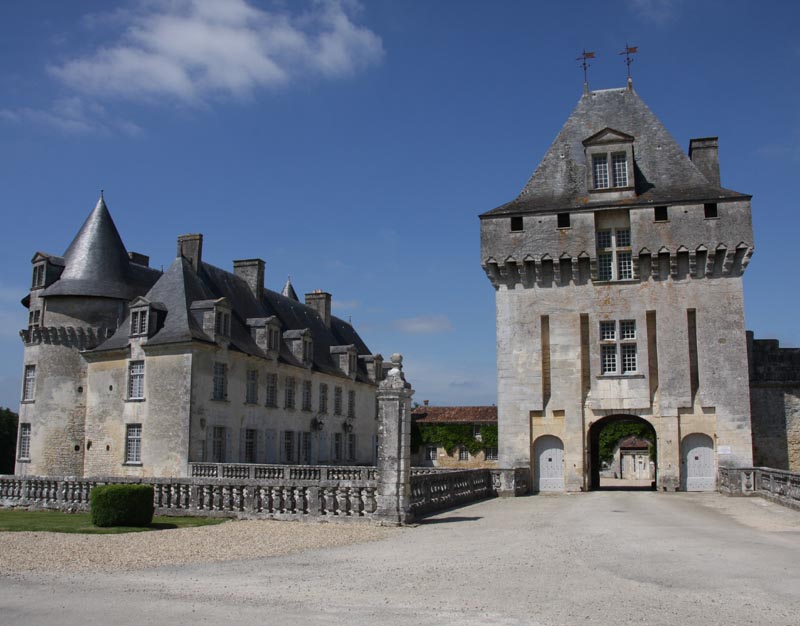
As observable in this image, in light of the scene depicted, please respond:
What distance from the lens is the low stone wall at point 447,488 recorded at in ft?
45.1

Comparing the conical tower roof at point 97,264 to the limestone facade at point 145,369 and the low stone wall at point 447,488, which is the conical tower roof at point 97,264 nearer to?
the limestone facade at point 145,369

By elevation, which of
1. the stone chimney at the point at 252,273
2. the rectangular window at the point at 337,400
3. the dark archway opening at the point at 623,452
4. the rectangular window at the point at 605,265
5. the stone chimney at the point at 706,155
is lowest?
the dark archway opening at the point at 623,452

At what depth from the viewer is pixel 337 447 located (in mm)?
33531

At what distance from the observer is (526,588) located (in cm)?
659

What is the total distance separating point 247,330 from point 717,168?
16.8m

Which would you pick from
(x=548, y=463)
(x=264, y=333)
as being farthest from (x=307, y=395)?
(x=548, y=463)

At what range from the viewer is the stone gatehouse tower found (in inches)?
819

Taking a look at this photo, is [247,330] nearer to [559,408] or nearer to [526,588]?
[559,408]

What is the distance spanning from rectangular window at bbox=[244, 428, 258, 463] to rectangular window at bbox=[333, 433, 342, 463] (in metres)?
6.84

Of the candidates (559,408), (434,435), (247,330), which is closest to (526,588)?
(559,408)

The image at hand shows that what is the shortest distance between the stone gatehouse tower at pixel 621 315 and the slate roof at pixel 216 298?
948 cm

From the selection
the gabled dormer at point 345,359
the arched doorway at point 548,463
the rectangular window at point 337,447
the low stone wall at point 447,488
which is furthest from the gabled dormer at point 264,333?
the low stone wall at point 447,488

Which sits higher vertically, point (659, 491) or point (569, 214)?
point (569, 214)

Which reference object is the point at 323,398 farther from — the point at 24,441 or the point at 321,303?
the point at 24,441
